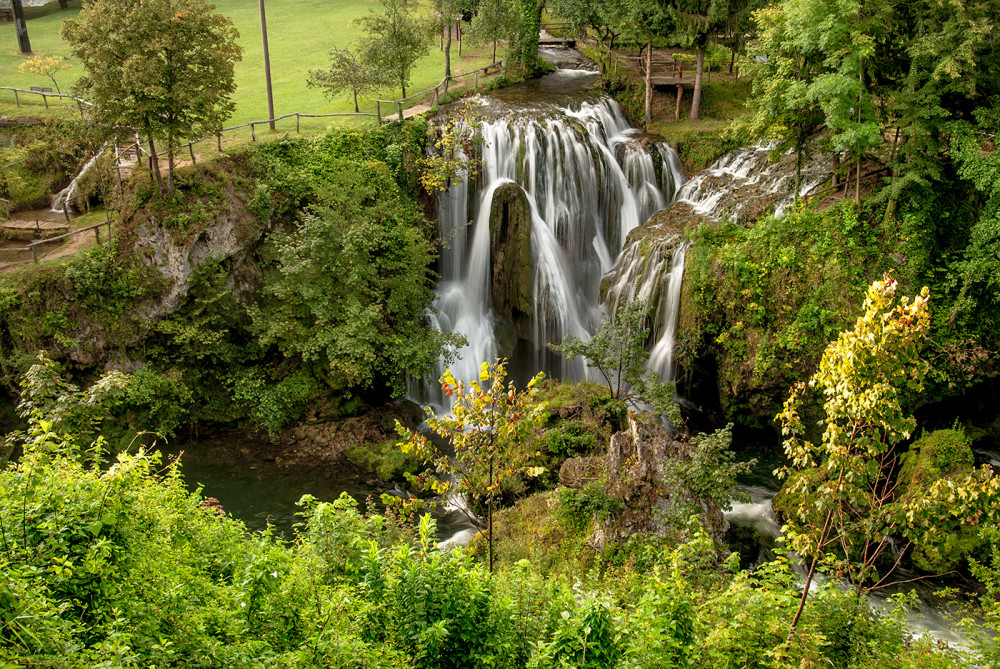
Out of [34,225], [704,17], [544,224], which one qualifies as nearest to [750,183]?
[544,224]

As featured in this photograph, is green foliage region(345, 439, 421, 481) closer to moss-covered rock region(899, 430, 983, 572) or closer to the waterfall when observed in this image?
the waterfall

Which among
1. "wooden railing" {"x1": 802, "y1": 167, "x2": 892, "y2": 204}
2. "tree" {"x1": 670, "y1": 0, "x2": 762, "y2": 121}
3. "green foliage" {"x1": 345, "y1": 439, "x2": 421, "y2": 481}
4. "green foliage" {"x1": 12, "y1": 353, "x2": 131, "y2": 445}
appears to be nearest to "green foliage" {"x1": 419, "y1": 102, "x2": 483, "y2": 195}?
"tree" {"x1": 670, "y1": 0, "x2": 762, "y2": 121}

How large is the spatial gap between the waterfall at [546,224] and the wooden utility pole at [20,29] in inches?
1023

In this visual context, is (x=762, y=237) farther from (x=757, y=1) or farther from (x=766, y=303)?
(x=757, y=1)

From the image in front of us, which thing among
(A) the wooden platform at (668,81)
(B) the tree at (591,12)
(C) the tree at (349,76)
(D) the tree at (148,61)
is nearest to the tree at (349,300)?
(D) the tree at (148,61)

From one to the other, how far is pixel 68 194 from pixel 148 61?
7.72 metres

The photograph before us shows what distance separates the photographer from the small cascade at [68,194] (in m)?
22.3

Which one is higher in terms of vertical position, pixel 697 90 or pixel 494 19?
pixel 494 19

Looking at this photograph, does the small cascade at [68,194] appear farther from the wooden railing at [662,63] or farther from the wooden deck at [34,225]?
the wooden railing at [662,63]

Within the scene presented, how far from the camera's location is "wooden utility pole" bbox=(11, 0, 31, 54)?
32709 mm

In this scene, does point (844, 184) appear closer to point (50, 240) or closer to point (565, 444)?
A: point (565, 444)

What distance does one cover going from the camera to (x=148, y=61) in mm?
17938

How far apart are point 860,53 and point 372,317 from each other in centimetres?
1557

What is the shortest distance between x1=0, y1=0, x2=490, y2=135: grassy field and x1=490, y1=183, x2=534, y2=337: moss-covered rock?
8641 millimetres
